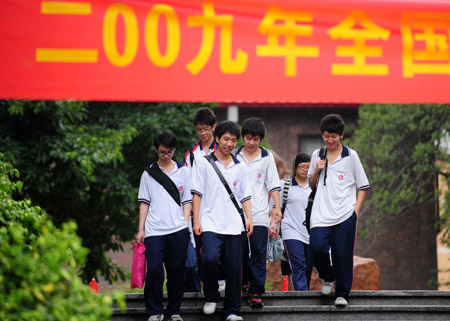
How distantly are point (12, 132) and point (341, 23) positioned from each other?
9589 millimetres

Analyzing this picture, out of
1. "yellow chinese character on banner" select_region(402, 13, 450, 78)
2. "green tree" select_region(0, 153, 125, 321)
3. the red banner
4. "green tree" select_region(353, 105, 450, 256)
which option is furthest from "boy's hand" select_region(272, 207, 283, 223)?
"green tree" select_region(353, 105, 450, 256)

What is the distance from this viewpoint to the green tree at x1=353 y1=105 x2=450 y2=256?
64.4 ft

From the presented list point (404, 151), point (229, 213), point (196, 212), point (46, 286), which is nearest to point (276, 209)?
point (229, 213)

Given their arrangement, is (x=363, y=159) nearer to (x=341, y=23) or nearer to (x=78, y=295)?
(x=341, y=23)

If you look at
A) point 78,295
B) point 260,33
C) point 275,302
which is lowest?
point 275,302

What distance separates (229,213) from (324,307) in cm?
144

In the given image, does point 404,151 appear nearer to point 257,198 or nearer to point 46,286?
point 257,198

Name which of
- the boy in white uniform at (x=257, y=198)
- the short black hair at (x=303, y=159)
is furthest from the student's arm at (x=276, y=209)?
the short black hair at (x=303, y=159)

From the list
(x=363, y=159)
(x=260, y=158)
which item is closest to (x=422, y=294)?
(x=260, y=158)

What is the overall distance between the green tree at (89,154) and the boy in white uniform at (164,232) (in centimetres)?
615

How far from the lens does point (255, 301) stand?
7.58m

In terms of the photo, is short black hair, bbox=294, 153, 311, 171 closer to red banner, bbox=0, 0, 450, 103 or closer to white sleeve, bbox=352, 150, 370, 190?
white sleeve, bbox=352, 150, 370, 190

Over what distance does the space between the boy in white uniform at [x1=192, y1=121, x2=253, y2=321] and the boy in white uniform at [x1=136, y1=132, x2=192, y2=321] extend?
234mm

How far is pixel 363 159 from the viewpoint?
21.6 meters
